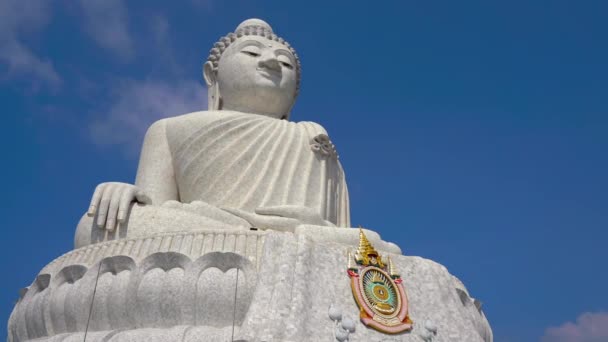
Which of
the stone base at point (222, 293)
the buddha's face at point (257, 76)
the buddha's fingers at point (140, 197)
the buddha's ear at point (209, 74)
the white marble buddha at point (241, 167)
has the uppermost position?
the buddha's ear at point (209, 74)

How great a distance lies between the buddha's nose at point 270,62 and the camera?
8.88 metres

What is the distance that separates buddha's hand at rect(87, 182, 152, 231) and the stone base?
472 millimetres

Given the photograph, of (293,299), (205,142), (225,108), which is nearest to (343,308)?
(293,299)

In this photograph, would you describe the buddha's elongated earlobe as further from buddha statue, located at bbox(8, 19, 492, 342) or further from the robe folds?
buddha statue, located at bbox(8, 19, 492, 342)

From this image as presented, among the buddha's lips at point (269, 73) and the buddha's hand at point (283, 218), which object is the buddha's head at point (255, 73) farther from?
the buddha's hand at point (283, 218)

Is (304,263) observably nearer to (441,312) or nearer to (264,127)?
(441,312)

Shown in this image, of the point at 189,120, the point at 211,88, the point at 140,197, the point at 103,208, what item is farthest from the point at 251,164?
the point at 211,88

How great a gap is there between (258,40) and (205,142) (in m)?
1.92

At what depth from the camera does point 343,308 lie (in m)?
5.30

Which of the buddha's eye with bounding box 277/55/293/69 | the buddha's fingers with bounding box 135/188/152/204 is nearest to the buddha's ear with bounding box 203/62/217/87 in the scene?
the buddha's eye with bounding box 277/55/293/69

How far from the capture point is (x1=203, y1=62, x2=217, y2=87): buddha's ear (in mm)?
9570

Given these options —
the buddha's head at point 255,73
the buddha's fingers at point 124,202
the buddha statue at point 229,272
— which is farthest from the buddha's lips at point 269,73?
the buddha's fingers at point 124,202

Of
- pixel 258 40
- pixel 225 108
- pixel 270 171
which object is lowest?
pixel 270 171

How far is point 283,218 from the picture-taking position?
6.62 m
